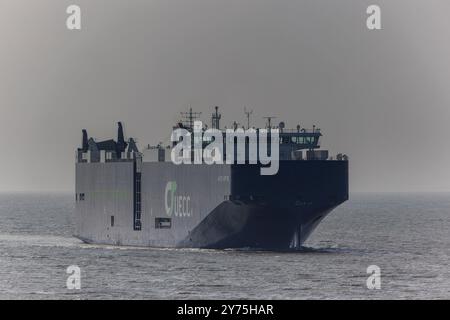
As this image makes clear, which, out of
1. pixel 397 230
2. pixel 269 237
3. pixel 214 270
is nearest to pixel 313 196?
pixel 269 237

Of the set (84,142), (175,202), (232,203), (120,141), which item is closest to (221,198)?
(232,203)

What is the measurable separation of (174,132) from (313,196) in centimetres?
1151

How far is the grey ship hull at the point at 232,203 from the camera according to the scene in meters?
71.2

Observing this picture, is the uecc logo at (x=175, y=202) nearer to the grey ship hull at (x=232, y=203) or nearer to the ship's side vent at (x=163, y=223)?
the grey ship hull at (x=232, y=203)

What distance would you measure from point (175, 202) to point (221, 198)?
641 centimetres

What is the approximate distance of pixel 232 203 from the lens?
71.1 m

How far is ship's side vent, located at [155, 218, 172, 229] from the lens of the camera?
78.2 metres

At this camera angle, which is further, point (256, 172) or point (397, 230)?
point (397, 230)

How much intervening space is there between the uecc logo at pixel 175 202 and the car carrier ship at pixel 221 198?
0.17 ft

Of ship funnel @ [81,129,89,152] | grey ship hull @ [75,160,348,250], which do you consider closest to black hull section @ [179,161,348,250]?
grey ship hull @ [75,160,348,250]

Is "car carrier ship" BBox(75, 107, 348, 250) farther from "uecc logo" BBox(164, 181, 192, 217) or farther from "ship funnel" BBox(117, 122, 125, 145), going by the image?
"ship funnel" BBox(117, 122, 125, 145)

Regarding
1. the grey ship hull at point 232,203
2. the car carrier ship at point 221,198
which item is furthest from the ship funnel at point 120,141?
the grey ship hull at point 232,203
